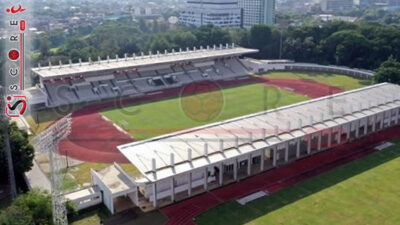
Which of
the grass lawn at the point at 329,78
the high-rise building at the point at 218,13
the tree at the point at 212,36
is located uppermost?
the high-rise building at the point at 218,13

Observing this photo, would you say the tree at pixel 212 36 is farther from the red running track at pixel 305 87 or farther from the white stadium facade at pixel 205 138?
the white stadium facade at pixel 205 138

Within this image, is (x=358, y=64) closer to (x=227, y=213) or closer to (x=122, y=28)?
(x=227, y=213)

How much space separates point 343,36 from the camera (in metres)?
63.9

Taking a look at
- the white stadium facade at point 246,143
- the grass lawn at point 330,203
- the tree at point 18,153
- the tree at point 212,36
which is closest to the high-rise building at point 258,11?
the tree at point 212,36

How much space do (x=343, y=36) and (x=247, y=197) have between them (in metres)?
49.1

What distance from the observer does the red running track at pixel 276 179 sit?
23.0 meters

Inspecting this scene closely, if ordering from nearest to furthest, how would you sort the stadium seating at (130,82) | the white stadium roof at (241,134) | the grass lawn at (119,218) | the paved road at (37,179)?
1. the grass lawn at (119,218)
2. the white stadium roof at (241,134)
3. the paved road at (37,179)
4. the stadium seating at (130,82)

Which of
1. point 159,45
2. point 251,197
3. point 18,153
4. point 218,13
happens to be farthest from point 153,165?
point 218,13

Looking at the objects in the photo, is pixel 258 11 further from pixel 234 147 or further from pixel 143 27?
pixel 234 147

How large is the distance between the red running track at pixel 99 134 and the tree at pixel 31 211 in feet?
32.9

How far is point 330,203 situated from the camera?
2323 cm

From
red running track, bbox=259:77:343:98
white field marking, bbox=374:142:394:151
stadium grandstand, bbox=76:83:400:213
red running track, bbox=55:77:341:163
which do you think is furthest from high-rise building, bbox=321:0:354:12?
white field marking, bbox=374:142:394:151

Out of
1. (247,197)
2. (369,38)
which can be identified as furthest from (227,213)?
(369,38)

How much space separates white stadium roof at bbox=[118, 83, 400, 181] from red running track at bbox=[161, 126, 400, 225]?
2.26 metres
